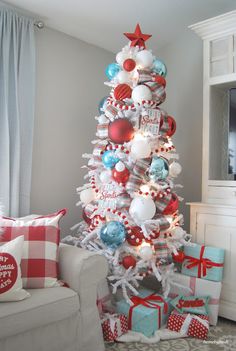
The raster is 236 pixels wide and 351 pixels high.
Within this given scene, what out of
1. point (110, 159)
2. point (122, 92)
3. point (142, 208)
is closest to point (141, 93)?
point (122, 92)

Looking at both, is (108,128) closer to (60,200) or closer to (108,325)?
(60,200)

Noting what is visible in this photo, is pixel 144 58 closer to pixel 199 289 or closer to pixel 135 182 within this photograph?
pixel 135 182

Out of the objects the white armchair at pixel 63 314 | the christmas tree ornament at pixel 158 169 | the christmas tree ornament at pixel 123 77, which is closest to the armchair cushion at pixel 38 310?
the white armchair at pixel 63 314

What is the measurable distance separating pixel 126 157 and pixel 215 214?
80 cm

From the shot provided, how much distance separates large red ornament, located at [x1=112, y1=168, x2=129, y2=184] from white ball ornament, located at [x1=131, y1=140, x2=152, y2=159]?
0.44ft

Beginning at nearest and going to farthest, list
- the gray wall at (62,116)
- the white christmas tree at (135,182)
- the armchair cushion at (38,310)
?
the armchair cushion at (38,310), the white christmas tree at (135,182), the gray wall at (62,116)

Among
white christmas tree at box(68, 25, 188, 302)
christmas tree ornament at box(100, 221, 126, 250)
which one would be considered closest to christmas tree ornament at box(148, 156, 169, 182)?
white christmas tree at box(68, 25, 188, 302)

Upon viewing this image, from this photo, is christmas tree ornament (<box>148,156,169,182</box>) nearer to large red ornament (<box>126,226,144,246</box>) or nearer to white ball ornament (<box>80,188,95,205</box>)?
large red ornament (<box>126,226,144,246</box>)

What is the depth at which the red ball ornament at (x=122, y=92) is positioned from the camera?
237 centimetres

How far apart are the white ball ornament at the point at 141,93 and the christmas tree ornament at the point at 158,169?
16.7 inches

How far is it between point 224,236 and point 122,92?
1.28 m

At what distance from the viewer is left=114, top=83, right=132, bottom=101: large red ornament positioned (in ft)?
7.78

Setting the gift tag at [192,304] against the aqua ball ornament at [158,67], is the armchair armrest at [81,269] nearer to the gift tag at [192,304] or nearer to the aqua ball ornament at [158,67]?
the gift tag at [192,304]

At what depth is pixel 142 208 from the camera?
2186mm
